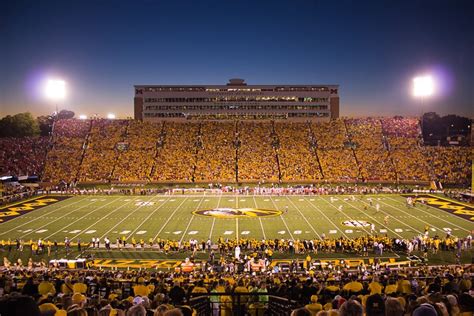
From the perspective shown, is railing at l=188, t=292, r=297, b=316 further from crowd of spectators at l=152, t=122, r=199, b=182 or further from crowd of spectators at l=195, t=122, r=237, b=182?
crowd of spectators at l=152, t=122, r=199, b=182

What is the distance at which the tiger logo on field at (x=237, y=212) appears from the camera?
1297 inches

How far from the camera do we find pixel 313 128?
Answer: 217ft

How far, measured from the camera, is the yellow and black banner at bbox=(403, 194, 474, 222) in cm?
3300

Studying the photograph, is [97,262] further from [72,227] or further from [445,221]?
[445,221]

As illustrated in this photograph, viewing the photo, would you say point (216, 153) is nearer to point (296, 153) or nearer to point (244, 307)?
point (296, 153)

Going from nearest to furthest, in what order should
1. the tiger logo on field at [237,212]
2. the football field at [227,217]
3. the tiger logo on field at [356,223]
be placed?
1. the football field at [227,217]
2. the tiger logo on field at [356,223]
3. the tiger logo on field at [237,212]

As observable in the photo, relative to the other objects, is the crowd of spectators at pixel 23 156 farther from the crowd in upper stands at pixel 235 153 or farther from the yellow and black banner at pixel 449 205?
the yellow and black banner at pixel 449 205

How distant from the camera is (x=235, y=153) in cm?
5888

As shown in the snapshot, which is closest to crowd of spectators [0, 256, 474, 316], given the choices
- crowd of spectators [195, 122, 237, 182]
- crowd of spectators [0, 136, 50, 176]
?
crowd of spectators [195, 122, 237, 182]

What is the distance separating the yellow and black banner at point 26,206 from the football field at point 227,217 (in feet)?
0.26

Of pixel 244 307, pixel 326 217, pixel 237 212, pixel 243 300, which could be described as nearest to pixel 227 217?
pixel 237 212

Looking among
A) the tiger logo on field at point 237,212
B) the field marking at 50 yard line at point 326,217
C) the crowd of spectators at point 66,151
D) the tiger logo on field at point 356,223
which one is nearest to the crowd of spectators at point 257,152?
Result: the field marking at 50 yard line at point 326,217

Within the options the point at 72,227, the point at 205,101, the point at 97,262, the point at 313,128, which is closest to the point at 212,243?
the point at 97,262

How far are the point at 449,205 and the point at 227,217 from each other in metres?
20.1
